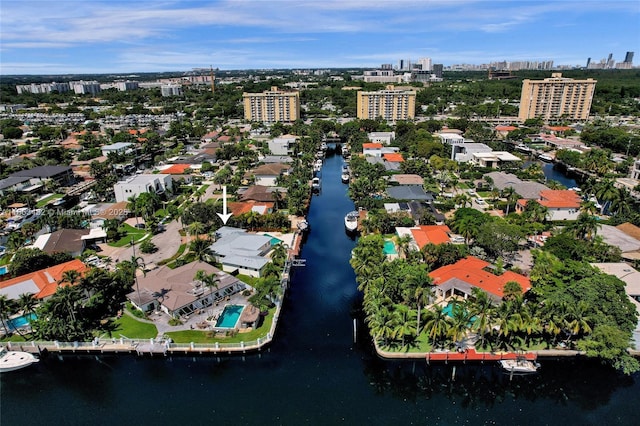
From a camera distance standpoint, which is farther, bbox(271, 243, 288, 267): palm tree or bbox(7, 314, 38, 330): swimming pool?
bbox(271, 243, 288, 267): palm tree

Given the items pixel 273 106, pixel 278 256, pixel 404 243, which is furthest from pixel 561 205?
pixel 273 106

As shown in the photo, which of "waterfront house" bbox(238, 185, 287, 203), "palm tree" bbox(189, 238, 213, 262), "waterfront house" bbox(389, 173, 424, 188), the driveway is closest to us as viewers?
"palm tree" bbox(189, 238, 213, 262)

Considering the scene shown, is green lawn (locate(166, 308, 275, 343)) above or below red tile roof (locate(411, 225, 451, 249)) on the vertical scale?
below

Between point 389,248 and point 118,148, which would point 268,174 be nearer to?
point 389,248

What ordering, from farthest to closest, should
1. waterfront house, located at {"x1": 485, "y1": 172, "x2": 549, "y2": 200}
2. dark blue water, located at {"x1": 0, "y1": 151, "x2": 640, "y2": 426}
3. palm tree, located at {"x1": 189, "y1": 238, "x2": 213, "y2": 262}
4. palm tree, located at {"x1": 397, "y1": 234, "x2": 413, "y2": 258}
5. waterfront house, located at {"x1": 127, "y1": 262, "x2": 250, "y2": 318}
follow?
1. waterfront house, located at {"x1": 485, "y1": 172, "x2": 549, "y2": 200}
2. palm tree, located at {"x1": 397, "y1": 234, "x2": 413, "y2": 258}
3. palm tree, located at {"x1": 189, "y1": 238, "x2": 213, "y2": 262}
4. waterfront house, located at {"x1": 127, "y1": 262, "x2": 250, "y2": 318}
5. dark blue water, located at {"x1": 0, "y1": 151, "x2": 640, "y2": 426}

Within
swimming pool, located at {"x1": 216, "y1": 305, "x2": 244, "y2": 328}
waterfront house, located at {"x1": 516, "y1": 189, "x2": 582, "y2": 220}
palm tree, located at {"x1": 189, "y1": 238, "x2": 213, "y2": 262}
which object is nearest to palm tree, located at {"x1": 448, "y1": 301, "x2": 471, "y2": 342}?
swimming pool, located at {"x1": 216, "y1": 305, "x2": 244, "y2": 328}

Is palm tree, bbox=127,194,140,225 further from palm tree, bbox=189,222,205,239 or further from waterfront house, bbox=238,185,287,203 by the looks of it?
waterfront house, bbox=238,185,287,203

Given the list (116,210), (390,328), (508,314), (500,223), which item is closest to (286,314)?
(390,328)

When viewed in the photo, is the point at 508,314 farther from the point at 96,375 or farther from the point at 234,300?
the point at 96,375
